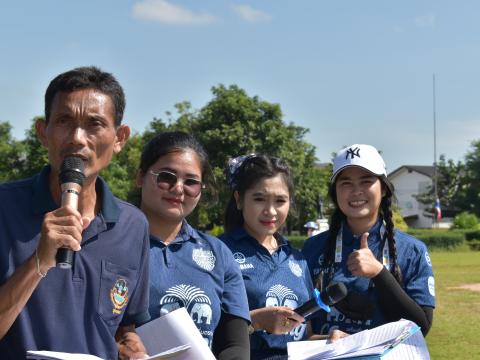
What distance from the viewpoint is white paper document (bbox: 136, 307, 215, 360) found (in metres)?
3.27

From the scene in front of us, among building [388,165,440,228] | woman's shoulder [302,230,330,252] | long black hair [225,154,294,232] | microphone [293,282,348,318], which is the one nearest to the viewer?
microphone [293,282,348,318]

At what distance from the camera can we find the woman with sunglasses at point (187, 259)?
376 cm

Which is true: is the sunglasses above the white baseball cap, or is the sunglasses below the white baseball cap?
below

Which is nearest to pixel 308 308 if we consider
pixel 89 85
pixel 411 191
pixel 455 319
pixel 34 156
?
pixel 89 85

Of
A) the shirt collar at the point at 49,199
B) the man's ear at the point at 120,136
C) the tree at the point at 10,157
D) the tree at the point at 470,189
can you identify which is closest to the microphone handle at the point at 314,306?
the shirt collar at the point at 49,199

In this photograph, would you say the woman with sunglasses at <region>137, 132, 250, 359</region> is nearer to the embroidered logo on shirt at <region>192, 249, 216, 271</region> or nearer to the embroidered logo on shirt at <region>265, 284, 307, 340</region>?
the embroidered logo on shirt at <region>192, 249, 216, 271</region>

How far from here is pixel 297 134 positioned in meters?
51.6

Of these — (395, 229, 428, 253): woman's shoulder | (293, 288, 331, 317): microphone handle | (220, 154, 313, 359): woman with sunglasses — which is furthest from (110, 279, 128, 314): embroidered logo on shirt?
(395, 229, 428, 253): woman's shoulder

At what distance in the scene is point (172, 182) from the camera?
4.00 metres

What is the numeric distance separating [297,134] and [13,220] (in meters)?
49.1

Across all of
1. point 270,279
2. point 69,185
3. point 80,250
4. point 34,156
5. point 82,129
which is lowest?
point 270,279

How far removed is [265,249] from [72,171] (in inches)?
81.7

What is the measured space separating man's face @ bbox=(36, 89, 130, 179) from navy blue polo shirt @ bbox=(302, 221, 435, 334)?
207 cm

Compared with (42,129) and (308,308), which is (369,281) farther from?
(42,129)
